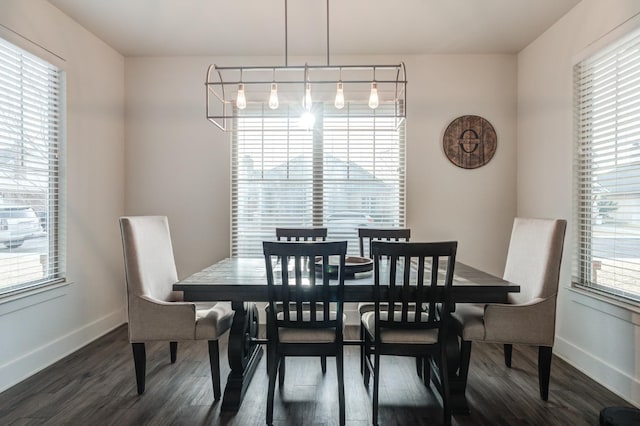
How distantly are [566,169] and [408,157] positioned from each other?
1379 millimetres

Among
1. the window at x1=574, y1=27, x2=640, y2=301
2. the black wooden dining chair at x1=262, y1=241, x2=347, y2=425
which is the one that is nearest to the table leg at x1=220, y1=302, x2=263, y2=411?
the black wooden dining chair at x1=262, y1=241, x2=347, y2=425

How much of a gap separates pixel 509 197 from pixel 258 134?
8.93 ft

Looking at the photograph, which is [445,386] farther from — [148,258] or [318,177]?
[318,177]

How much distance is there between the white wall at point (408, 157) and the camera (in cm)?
367

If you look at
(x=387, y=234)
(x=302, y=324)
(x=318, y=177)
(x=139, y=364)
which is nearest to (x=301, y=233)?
(x=387, y=234)

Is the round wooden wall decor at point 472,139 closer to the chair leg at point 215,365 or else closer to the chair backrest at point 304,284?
the chair backrest at point 304,284

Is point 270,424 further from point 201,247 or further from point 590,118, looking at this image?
point 590,118

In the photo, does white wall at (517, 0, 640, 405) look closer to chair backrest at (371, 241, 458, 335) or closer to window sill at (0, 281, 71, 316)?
chair backrest at (371, 241, 458, 335)

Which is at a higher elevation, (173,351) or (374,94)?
(374,94)

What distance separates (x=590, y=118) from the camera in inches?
108

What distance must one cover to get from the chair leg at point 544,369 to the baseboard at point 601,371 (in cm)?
52

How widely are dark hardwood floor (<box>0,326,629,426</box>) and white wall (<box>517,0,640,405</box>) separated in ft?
0.62

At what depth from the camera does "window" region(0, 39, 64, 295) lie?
96.6 inches

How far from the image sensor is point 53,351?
2.78 meters
